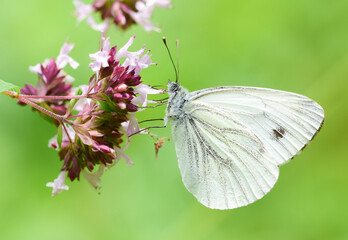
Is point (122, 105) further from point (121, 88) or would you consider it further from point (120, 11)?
point (120, 11)

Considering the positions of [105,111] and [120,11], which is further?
[120,11]

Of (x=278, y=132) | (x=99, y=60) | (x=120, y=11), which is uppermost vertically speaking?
(x=120, y=11)

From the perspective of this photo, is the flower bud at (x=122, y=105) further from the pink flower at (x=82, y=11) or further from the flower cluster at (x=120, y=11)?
the pink flower at (x=82, y=11)

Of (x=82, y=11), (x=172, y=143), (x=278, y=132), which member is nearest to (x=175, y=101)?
(x=278, y=132)

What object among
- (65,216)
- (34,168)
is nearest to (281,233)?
(65,216)

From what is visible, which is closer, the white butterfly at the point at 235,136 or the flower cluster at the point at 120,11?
the white butterfly at the point at 235,136

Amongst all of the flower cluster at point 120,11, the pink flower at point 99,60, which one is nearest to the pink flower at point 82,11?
the flower cluster at point 120,11

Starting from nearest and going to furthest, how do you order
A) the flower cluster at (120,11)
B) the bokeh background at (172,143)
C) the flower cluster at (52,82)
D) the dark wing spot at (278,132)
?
the flower cluster at (52,82), the dark wing spot at (278,132), the flower cluster at (120,11), the bokeh background at (172,143)

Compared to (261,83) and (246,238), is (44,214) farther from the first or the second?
(261,83)
